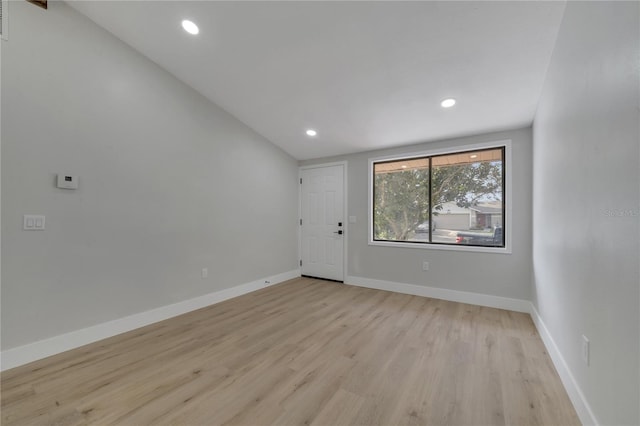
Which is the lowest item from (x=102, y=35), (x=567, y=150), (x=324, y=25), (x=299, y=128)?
(x=567, y=150)

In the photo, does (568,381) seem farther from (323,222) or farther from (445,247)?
(323,222)

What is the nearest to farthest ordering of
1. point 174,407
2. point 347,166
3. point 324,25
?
point 174,407
point 324,25
point 347,166

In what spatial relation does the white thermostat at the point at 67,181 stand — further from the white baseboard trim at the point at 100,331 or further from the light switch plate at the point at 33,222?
the white baseboard trim at the point at 100,331

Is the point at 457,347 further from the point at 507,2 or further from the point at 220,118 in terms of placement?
the point at 220,118

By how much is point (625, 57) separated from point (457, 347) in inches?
88.9

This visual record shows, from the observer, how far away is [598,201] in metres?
1.34

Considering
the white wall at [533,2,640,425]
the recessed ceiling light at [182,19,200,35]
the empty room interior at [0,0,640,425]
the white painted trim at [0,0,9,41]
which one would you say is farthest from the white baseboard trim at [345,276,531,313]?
the white painted trim at [0,0,9,41]

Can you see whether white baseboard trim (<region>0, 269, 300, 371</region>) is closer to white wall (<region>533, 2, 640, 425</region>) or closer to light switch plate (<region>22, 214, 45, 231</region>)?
light switch plate (<region>22, 214, 45, 231</region>)

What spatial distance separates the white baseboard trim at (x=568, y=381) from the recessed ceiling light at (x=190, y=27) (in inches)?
153

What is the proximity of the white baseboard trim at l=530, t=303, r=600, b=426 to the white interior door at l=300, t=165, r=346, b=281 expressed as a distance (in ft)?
9.29

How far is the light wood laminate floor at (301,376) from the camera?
1558 millimetres

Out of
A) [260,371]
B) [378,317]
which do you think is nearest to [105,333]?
[260,371]

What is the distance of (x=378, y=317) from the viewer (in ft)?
10.1

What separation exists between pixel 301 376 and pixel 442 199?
3044mm
